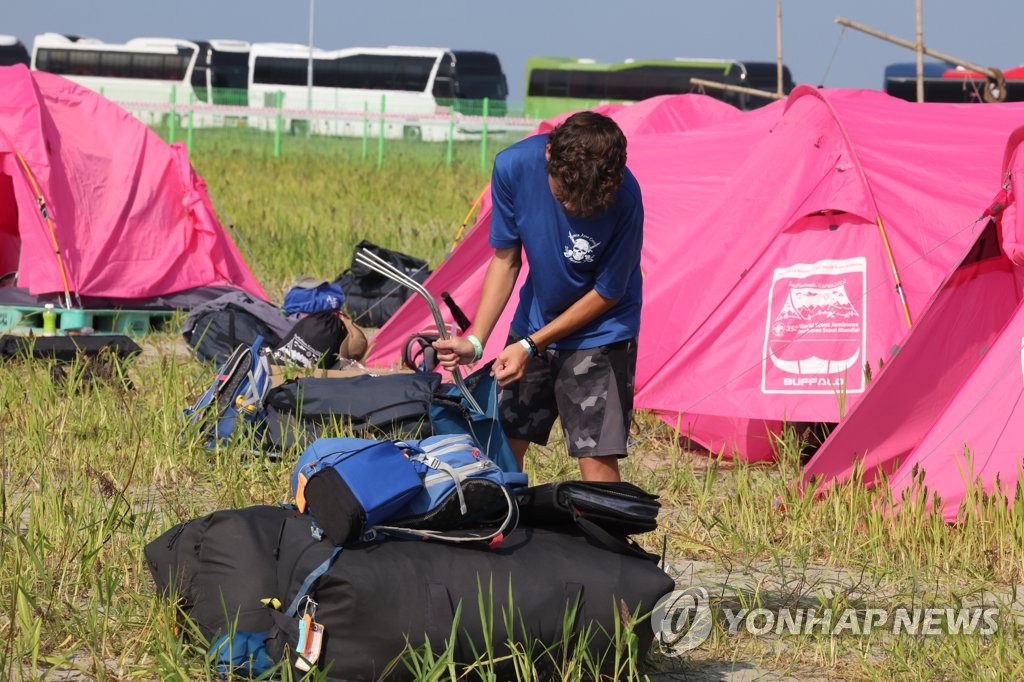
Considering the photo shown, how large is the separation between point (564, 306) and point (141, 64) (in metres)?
34.4

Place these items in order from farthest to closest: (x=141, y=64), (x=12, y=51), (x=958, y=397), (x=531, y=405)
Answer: (x=12, y=51) < (x=141, y=64) < (x=958, y=397) < (x=531, y=405)

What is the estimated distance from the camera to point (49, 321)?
27.9ft

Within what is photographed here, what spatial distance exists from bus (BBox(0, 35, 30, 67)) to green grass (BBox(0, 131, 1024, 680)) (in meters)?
34.6

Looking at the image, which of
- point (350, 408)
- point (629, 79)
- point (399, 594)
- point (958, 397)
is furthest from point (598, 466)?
point (629, 79)

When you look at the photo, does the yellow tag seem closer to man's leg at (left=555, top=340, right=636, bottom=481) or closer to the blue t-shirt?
man's leg at (left=555, top=340, right=636, bottom=481)

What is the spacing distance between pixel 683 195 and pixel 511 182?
136 inches

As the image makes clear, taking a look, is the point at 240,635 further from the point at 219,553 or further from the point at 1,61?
the point at 1,61

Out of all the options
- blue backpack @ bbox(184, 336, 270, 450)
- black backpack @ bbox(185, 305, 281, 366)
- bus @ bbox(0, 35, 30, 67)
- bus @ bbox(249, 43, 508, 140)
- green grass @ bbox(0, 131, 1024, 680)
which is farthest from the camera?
bus @ bbox(0, 35, 30, 67)

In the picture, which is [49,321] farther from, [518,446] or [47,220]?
[518,446]

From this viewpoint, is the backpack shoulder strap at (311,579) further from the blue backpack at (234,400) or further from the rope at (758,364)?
the rope at (758,364)

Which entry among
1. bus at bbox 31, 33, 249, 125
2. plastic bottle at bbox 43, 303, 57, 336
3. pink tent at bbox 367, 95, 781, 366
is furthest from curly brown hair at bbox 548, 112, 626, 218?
bus at bbox 31, 33, 249, 125

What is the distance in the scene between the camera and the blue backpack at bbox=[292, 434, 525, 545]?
3.40 metres

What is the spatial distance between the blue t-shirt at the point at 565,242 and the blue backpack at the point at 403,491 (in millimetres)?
678

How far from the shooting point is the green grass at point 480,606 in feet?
12.4
